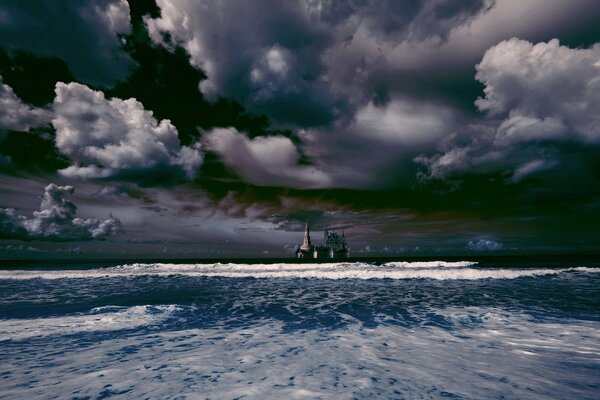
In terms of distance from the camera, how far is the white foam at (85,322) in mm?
11156

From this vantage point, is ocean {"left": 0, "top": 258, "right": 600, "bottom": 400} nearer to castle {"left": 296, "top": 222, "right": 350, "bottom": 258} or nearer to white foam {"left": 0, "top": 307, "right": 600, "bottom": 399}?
white foam {"left": 0, "top": 307, "right": 600, "bottom": 399}

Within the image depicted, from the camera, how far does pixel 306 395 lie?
5.78m

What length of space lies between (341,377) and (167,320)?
9.45m

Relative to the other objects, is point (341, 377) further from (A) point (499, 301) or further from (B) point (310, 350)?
(A) point (499, 301)

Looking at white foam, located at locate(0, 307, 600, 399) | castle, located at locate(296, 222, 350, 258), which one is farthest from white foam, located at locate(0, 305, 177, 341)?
castle, located at locate(296, 222, 350, 258)

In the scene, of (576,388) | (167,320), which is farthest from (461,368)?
(167,320)

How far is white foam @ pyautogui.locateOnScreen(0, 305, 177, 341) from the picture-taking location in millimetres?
11156

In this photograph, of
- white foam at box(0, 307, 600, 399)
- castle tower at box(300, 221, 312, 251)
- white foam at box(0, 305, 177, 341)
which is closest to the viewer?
white foam at box(0, 307, 600, 399)

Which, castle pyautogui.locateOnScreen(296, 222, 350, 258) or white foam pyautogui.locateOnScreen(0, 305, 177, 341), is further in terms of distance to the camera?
castle pyautogui.locateOnScreen(296, 222, 350, 258)

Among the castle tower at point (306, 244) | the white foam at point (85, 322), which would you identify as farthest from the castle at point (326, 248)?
the white foam at point (85, 322)

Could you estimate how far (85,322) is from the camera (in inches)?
498

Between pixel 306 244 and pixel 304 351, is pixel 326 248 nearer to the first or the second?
pixel 306 244

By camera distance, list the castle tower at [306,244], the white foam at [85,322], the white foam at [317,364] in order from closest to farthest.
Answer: the white foam at [317,364], the white foam at [85,322], the castle tower at [306,244]

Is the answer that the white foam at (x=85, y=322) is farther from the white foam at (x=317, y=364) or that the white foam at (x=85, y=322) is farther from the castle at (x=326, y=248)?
the castle at (x=326, y=248)
